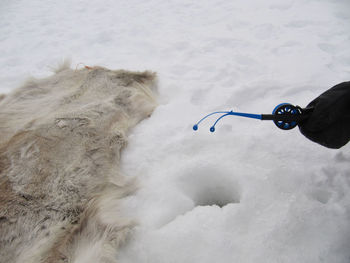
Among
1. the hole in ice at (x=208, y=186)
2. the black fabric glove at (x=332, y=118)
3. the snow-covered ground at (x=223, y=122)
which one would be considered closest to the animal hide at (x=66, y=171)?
the snow-covered ground at (x=223, y=122)

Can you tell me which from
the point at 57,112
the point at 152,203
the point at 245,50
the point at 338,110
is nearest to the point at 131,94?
the point at 57,112

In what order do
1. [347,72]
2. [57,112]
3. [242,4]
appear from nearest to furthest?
[57,112]
[347,72]
[242,4]

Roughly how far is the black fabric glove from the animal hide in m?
1.10

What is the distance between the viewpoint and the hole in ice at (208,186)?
1.57 meters

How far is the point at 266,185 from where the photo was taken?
1447mm

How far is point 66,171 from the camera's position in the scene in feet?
5.19

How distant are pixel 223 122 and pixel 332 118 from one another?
34.3 inches

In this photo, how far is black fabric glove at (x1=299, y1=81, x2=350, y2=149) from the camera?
1.13 meters

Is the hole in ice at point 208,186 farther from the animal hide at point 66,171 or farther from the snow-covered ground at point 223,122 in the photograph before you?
the animal hide at point 66,171

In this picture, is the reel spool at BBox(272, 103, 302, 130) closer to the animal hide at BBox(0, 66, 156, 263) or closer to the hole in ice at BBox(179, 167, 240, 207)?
the hole in ice at BBox(179, 167, 240, 207)

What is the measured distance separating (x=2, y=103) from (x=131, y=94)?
3.99 feet

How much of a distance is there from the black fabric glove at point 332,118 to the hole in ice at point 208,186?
57 centimetres

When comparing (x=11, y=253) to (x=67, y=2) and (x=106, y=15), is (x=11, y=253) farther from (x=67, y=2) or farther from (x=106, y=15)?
(x=67, y=2)

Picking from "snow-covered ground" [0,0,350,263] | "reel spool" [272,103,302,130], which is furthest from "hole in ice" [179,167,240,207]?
"reel spool" [272,103,302,130]
